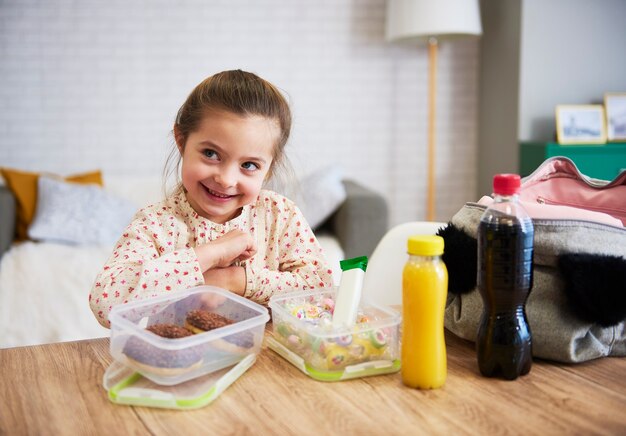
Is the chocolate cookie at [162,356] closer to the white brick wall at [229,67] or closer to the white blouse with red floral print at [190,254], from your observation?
the white blouse with red floral print at [190,254]

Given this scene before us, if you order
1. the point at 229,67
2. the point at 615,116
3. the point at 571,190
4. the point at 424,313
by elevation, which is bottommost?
the point at 424,313

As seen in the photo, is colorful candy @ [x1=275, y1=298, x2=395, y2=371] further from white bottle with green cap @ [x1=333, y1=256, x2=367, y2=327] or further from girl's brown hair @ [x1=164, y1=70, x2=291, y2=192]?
girl's brown hair @ [x1=164, y1=70, x2=291, y2=192]

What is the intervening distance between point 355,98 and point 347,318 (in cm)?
348

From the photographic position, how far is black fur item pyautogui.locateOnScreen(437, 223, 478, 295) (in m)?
1.18

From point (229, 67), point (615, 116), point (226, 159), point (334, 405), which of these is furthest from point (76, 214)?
point (615, 116)

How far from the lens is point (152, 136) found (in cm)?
411

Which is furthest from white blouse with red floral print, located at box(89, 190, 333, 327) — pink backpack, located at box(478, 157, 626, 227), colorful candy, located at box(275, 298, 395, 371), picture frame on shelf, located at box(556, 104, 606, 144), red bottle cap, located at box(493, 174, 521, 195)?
picture frame on shelf, located at box(556, 104, 606, 144)

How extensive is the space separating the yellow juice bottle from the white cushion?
263 cm

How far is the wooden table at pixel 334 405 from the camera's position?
0.87 metres

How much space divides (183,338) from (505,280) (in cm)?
47

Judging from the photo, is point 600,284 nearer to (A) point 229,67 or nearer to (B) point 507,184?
(B) point 507,184

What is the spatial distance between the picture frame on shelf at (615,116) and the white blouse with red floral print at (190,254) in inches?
119

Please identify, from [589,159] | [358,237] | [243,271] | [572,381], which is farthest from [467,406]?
[589,159]

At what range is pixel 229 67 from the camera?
13.8 ft
